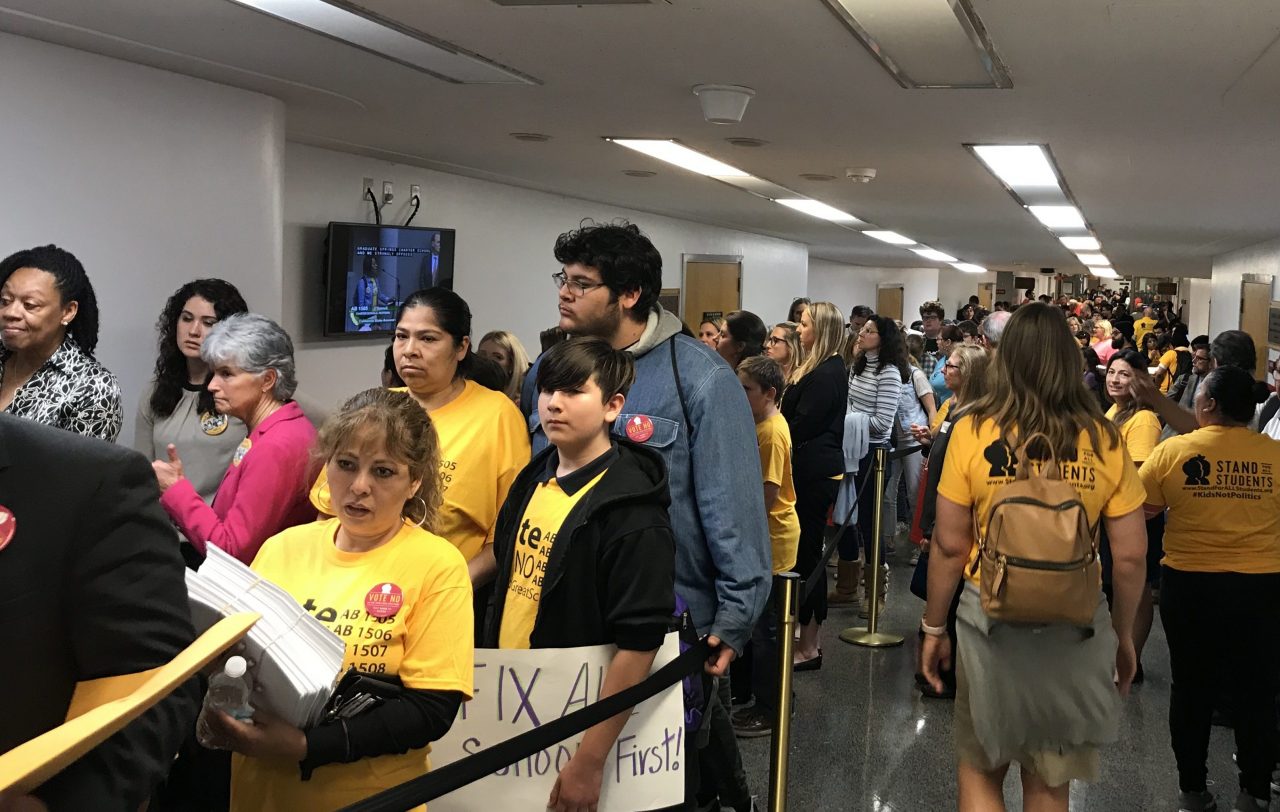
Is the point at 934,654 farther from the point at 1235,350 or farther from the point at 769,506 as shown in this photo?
the point at 1235,350

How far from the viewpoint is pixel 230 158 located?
5.31 meters

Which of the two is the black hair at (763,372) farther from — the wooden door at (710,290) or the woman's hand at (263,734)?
the wooden door at (710,290)

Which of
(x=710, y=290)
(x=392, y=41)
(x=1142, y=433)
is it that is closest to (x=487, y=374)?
(x=392, y=41)

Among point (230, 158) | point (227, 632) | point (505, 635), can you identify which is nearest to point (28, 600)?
point (227, 632)

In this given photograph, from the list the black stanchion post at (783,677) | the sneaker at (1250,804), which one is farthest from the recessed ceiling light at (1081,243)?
the black stanchion post at (783,677)

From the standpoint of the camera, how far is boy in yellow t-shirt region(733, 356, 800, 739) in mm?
4484

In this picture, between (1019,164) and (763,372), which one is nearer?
(763,372)

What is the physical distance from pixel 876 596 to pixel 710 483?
11.4ft

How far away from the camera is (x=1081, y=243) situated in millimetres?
14688

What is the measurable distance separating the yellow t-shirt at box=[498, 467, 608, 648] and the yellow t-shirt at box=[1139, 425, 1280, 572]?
2.31 meters

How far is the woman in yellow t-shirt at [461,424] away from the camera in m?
2.87

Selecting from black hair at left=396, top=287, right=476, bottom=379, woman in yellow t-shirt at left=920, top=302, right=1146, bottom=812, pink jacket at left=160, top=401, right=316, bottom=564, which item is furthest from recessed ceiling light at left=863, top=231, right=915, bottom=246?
pink jacket at left=160, top=401, right=316, bottom=564

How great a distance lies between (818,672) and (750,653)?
Answer: 0.57 metres

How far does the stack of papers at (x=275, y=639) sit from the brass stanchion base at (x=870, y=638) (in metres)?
4.24
